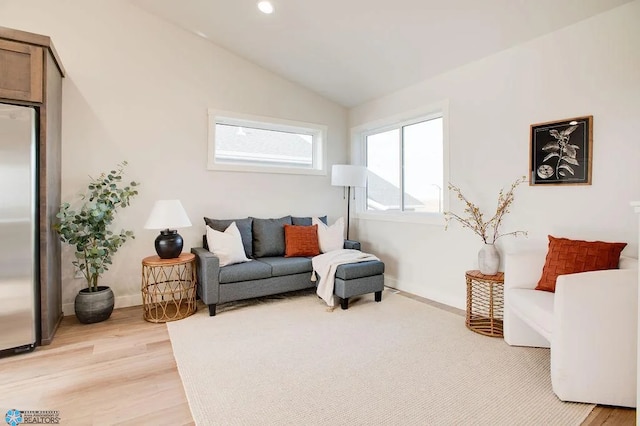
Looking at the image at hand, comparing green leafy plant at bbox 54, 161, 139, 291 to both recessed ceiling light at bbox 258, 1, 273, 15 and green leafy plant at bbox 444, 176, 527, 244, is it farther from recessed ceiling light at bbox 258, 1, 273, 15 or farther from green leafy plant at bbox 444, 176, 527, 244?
green leafy plant at bbox 444, 176, 527, 244

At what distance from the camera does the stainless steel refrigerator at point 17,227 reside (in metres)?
2.40

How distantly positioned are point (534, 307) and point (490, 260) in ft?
2.73

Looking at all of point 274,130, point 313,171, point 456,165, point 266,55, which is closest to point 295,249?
point 313,171

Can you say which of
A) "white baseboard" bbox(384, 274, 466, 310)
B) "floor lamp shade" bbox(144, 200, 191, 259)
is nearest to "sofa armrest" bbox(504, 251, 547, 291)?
"white baseboard" bbox(384, 274, 466, 310)

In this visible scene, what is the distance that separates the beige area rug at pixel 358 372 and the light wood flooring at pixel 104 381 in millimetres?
112

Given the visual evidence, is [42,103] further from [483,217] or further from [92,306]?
[483,217]

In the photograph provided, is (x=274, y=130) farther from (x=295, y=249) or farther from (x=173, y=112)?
(x=295, y=249)

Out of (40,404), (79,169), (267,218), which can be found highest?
(79,169)

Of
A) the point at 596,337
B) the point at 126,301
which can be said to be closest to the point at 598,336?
the point at 596,337

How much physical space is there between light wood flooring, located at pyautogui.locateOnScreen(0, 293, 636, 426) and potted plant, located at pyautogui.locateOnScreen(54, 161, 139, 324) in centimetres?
25

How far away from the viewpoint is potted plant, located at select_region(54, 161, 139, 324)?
9.92 ft

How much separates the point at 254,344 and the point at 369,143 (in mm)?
3436

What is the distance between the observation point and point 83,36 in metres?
3.40

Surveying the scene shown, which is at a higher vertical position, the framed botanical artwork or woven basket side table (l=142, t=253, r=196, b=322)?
the framed botanical artwork
